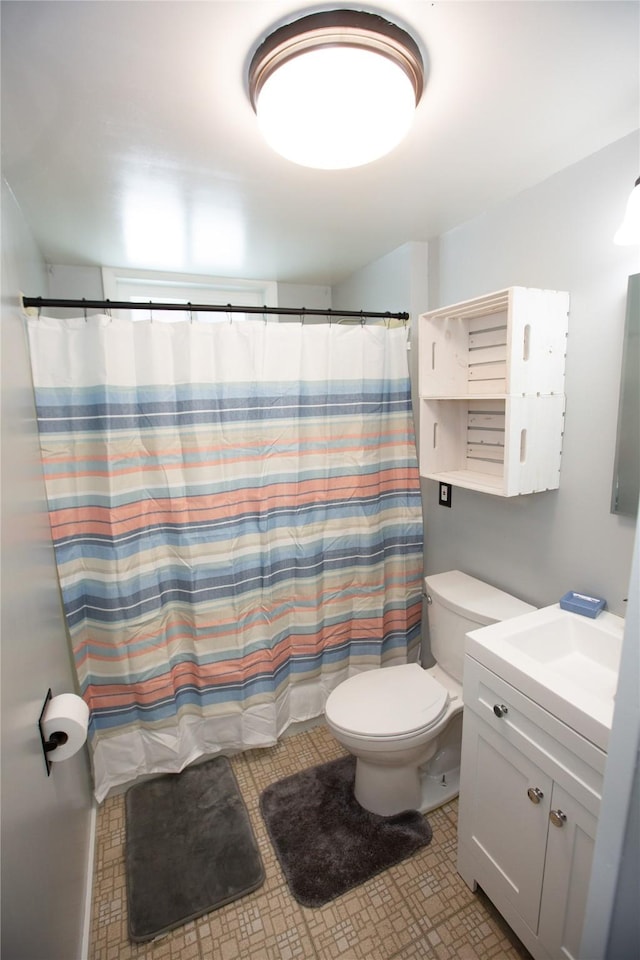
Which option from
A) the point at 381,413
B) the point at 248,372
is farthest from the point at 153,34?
the point at 381,413

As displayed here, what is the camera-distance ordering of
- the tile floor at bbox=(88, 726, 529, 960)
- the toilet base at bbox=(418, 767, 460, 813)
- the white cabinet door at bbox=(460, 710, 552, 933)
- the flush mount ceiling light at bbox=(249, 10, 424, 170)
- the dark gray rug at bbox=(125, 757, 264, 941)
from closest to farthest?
the flush mount ceiling light at bbox=(249, 10, 424, 170) → the white cabinet door at bbox=(460, 710, 552, 933) → the tile floor at bbox=(88, 726, 529, 960) → the dark gray rug at bbox=(125, 757, 264, 941) → the toilet base at bbox=(418, 767, 460, 813)

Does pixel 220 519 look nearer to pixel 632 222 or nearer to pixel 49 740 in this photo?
pixel 49 740

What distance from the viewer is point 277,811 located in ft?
5.83

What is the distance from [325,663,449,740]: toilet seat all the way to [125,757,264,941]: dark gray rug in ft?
1.94

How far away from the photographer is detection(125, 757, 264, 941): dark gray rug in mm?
1460

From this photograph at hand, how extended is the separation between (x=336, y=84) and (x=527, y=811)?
1803mm

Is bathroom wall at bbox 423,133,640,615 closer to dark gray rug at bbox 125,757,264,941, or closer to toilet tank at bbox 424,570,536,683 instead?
toilet tank at bbox 424,570,536,683

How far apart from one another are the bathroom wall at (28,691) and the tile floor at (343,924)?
12 cm

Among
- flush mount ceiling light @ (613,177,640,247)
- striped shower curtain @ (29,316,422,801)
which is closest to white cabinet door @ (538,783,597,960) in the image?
striped shower curtain @ (29,316,422,801)

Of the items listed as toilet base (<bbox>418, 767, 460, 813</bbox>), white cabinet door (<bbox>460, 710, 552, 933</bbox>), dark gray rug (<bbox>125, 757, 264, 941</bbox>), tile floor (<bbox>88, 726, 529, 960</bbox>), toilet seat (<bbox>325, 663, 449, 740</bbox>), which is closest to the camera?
white cabinet door (<bbox>460, 710, 552, 933</bbox>)

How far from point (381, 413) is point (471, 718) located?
4.28ft

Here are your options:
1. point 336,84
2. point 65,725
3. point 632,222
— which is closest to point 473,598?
point 632,222

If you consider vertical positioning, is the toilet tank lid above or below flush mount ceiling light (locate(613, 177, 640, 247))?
below

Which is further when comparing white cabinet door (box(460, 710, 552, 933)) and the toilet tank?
the toilet tank
